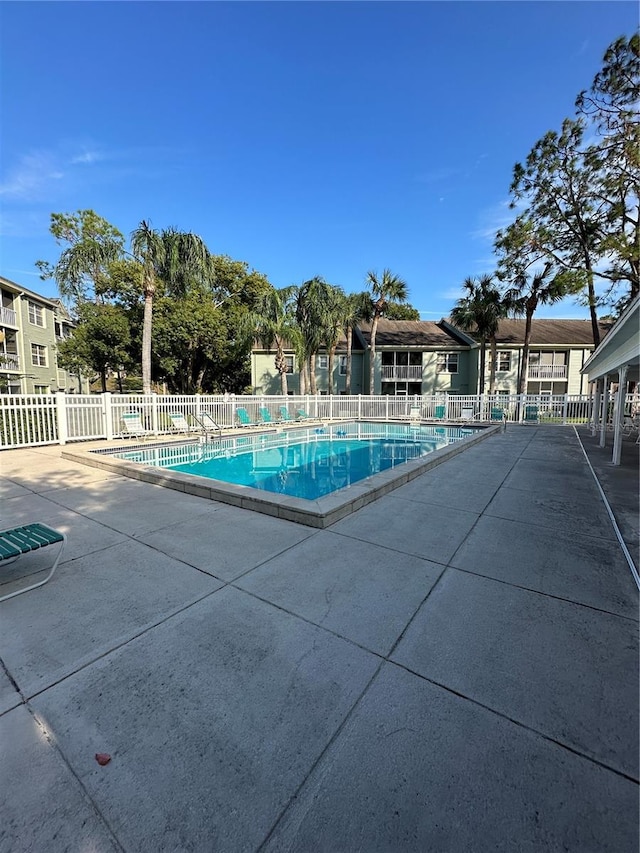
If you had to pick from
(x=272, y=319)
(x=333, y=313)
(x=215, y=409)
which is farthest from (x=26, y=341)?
(x=333, y=313)

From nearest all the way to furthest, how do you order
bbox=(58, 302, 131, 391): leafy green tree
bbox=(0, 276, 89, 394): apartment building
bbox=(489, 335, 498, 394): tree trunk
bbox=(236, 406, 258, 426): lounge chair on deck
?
bbox=(236, 406, 258, 426): lounge chair on deck → bbox=(58, 302, 131, 391): leafy green tree → bbox=(0, 276, 89, 394): apartment building → bbox=(489, 335, 498, 394): tree trunk

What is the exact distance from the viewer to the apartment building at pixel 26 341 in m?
23.3

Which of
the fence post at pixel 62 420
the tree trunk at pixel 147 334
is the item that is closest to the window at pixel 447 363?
the tree trunk at pixel 147 334

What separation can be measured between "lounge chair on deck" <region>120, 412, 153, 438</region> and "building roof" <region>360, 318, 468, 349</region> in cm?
2072

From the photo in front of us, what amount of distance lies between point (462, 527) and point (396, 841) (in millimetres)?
3448

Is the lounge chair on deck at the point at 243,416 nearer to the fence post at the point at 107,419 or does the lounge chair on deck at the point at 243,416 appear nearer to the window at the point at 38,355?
the fence post at the point at 107,419

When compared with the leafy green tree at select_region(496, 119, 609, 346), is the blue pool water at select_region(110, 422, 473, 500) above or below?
below

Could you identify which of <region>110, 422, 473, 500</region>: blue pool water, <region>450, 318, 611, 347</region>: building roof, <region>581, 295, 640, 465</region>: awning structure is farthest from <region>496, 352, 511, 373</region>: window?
<region>581, 295, 640, 465</region>: awning structure

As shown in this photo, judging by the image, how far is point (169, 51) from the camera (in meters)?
9.11

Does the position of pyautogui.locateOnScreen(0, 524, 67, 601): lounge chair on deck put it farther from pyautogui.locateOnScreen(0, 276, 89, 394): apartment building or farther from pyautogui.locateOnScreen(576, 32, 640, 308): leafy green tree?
pyautogui.locateOnScreen(0, 276, 89, 394): apartment building

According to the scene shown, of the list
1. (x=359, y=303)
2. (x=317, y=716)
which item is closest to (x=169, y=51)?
(x=317, y=716)

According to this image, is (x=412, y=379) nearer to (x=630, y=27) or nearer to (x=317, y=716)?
(x=630, y=27)

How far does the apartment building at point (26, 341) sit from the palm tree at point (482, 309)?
28615mm

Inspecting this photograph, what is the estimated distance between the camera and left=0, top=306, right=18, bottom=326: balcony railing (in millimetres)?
22734
